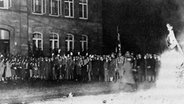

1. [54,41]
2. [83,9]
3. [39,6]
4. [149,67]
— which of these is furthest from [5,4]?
[149,67]

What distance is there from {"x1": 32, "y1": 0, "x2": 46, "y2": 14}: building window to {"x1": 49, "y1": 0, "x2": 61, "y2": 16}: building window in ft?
2.12

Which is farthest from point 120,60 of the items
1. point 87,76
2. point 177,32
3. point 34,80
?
point 177,32

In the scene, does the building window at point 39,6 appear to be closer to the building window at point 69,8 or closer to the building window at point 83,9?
the building window at point 69,8

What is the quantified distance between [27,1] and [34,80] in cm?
705

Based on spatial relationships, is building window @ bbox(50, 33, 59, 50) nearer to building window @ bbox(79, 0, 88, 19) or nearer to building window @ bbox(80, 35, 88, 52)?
building window @ bbox(80, 35, 88, 52)

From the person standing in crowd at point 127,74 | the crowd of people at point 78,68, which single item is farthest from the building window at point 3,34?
the person standing in crowd at point 127,74

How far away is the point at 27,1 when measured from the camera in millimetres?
24922

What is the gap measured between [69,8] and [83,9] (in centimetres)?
138

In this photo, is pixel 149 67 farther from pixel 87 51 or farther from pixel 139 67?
pixel 87 51

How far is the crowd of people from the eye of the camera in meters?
19.7

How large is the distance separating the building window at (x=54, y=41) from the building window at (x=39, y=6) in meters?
1.92

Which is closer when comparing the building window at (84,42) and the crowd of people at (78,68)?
the crowd of people at (78,68)

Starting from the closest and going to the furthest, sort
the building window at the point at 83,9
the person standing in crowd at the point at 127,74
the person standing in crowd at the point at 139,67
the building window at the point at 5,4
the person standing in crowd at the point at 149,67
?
the person standing in crowd at the point at 127,74
the person standing in crowd at the point at 139,67
the person standing in crowd at the point at 149,67
the building window at the point at 5,4
the building window at the point at 83,9

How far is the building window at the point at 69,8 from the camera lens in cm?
2786
